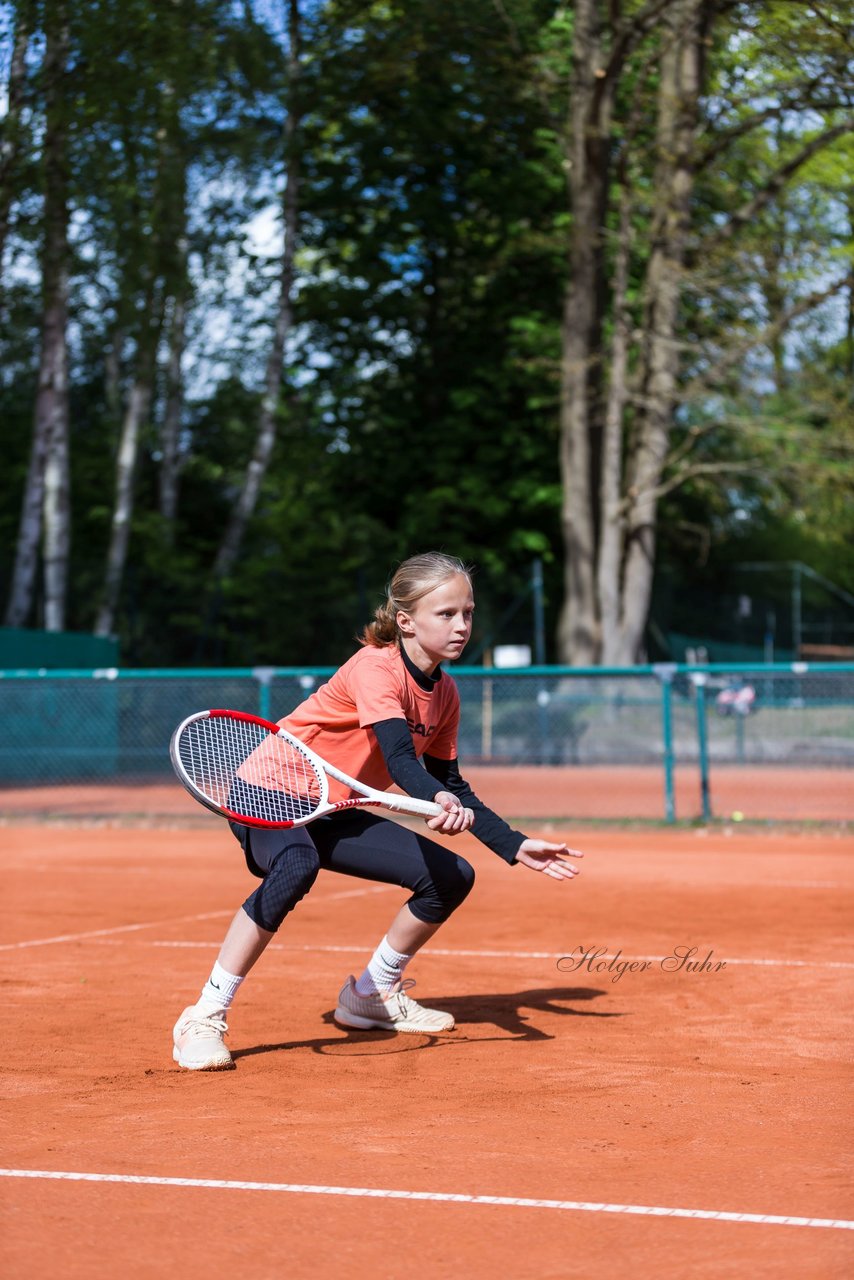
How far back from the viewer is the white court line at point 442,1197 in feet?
11.8

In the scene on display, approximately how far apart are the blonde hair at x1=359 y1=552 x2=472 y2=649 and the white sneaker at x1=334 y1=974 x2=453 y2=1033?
1459 mm

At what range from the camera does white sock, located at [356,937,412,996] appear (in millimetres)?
5855

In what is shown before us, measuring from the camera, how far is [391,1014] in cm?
604

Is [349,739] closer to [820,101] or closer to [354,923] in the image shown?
[354,923]

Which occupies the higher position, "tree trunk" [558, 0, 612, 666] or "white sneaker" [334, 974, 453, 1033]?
"tree trunk" [558, 0, 612, 666]

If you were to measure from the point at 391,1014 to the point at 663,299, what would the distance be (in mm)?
18637

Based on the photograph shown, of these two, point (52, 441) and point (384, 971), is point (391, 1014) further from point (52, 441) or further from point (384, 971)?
point (52, 441)

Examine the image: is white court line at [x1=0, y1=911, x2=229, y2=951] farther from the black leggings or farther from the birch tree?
the birch tree

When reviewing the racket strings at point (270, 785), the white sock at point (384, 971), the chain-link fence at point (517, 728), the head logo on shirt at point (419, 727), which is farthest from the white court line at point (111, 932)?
the chain-link fence at point (517, 728)

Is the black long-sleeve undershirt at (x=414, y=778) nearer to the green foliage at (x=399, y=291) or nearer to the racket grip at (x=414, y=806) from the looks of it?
the racket grip at (x=414, y=806)

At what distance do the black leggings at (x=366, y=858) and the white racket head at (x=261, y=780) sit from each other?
10 centimetres

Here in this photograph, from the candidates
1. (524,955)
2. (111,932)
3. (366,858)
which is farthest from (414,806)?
(111,932)

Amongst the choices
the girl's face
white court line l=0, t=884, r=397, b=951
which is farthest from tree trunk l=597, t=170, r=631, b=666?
the girl's face

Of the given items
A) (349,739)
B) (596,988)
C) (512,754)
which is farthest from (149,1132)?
(512,754)
